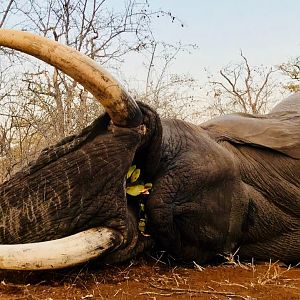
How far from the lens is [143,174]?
9.81 ft

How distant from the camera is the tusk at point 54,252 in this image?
2375 millimetres

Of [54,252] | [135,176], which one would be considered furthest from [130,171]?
[54,252]

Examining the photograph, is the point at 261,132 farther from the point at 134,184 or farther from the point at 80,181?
the point at 80,181

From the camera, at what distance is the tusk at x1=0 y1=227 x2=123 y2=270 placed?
2.38 meters

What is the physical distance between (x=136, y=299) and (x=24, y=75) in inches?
283

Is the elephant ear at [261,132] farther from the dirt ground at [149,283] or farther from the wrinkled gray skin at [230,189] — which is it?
the dirt ground at [149,283]

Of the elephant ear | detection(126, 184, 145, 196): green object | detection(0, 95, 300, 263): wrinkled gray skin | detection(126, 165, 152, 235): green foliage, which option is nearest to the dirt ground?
detection(0, 95, 300, 263): wrinkled gray skin

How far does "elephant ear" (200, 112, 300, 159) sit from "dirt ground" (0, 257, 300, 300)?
77 centimetres

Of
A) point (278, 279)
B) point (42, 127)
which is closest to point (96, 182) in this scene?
point (278, 279)

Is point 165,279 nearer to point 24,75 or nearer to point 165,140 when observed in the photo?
point 165,140

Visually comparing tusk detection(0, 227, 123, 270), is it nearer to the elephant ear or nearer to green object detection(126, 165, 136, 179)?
green object detection(126, 165, 136, 179)

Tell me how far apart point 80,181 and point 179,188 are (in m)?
0.58

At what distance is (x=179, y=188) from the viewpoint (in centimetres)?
302

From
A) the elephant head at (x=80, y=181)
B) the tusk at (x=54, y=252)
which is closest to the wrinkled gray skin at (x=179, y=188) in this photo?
the elephant head at (x=80, y=181)
